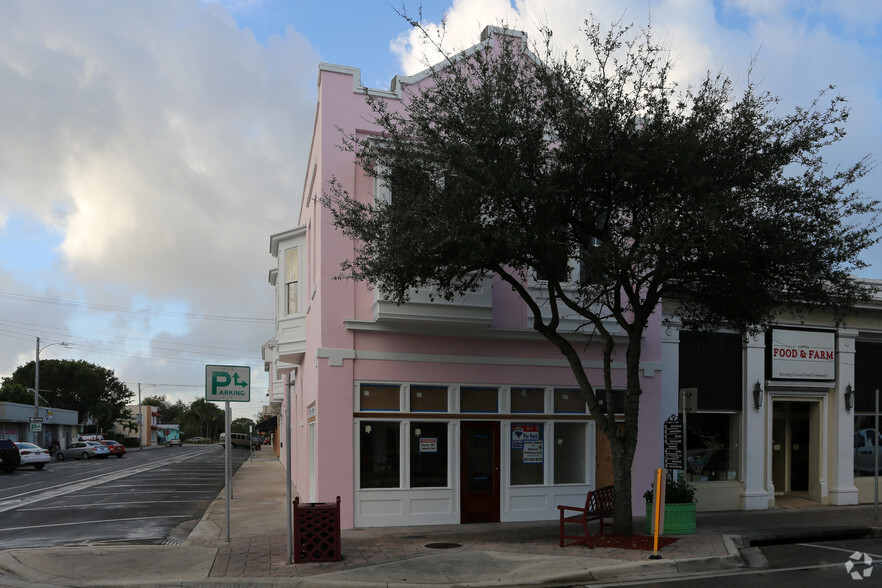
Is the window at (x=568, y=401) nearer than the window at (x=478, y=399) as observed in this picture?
No

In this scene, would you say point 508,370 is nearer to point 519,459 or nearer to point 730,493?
point 519,459

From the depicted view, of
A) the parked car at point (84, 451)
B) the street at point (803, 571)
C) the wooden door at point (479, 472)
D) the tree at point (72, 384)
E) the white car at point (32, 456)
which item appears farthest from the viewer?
the tree at point (72, 384)

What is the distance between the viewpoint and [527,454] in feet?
51.3

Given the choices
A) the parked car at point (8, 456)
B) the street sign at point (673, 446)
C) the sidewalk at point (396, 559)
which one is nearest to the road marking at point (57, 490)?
the parked car at point (8, 456)

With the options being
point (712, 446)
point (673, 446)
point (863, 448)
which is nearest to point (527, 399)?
point (673, 446)

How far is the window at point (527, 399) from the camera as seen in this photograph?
51.7 feet

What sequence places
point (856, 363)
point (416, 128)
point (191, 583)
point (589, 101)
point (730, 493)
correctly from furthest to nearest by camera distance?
point (856, 363)
point (730, 493)
point (416, 128)
point (589, 101)
point (191, 583)

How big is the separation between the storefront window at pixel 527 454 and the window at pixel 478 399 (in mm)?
609

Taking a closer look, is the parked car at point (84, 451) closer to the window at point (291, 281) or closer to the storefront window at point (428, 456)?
the window at point (291, 281)

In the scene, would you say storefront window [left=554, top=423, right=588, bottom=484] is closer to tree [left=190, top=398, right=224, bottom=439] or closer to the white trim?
the white trim

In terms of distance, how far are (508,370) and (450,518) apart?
122 inches

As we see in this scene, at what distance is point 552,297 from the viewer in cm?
1290

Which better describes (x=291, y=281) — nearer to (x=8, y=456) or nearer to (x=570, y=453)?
(x=570, y=453)

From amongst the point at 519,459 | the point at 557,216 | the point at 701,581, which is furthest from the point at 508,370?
the point at 701,581
